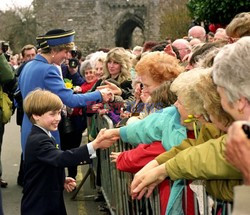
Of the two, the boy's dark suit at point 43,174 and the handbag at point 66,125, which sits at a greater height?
the handbag at point 66,125

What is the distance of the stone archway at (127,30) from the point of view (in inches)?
1955

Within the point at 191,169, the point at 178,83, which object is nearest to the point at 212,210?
the point at 191,169

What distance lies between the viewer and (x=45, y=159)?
12.6 ft

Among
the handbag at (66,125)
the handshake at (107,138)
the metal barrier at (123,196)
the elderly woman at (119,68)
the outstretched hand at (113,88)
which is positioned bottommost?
the metal barrier at (123,196)

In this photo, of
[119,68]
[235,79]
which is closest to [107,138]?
[235,79]

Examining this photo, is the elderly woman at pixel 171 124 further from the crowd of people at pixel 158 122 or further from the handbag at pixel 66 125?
the handbag at pixel 66 125

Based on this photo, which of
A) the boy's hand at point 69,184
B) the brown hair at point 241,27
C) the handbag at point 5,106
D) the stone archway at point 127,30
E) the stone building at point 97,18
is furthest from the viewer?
the stone archway at point 127,30

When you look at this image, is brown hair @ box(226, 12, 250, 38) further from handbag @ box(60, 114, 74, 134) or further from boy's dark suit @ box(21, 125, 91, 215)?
handbag @ box(60, 114, 74, 134)

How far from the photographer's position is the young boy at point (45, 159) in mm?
3799

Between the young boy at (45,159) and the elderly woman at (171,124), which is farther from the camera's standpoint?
the young boy at (45,159)

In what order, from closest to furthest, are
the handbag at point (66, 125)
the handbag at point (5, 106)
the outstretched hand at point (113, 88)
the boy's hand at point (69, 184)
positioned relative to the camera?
1. the boy's hand at point (69, 184)
2. the outstretched hand at point (113, 88)
3. the handbag at point (66, 125)
4. the handbag at point (5, 106)

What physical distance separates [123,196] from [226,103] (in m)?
2.21

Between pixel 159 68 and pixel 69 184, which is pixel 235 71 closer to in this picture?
pixel 159 68

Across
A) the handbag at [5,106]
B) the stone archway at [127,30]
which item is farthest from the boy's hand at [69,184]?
the stone archway at [127,30]
